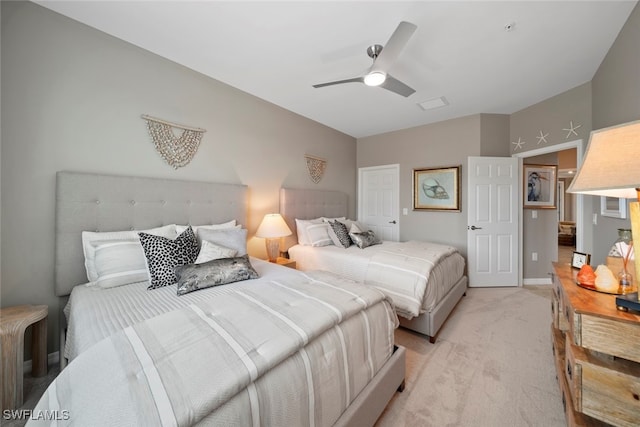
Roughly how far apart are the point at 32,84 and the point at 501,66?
4076mm

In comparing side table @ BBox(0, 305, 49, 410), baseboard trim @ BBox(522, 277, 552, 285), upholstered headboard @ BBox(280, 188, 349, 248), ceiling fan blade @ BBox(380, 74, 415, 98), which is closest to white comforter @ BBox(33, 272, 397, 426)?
side table @ BBox(0, 305, 49, 410)

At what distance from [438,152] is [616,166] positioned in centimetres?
331

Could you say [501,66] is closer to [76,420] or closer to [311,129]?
[311,129]

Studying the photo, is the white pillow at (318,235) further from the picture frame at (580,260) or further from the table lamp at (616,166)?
the table lamp at (616,166)

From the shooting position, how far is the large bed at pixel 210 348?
0.70m

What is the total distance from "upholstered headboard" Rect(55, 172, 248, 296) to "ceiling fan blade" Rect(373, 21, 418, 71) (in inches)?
80.2

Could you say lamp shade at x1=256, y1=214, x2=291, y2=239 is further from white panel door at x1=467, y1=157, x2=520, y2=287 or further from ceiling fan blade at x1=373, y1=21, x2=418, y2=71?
white panel door at x1=467, y1=157, x2=520, y2=287

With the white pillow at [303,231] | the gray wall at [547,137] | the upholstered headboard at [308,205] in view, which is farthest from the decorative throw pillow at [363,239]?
the gray wall at [547,137]

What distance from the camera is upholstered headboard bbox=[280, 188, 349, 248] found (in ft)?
11.5

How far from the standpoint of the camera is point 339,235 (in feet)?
11.1

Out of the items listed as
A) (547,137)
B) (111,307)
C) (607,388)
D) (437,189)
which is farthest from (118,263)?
(547,137)

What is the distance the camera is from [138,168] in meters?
2.20

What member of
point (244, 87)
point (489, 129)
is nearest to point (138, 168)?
point (244, 87)

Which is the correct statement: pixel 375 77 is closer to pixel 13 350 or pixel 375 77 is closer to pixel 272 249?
pixel 272 249
